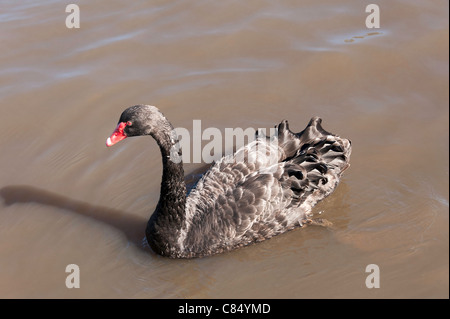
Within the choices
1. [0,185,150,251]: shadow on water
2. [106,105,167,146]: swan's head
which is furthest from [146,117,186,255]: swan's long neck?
[0,185,150,251]: shadow on water

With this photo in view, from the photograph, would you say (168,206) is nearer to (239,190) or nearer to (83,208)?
(239,190)

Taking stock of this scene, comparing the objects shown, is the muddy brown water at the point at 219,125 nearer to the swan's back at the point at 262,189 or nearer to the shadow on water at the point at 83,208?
the shadow on water at the point at 83,208

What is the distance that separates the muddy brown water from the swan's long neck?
26 centimetres

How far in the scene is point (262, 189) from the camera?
19.5 feet

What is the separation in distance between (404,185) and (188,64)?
13.0ft

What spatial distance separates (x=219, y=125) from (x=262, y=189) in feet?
6.60

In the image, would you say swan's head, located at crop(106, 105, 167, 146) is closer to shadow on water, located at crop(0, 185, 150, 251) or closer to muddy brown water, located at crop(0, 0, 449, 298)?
shadow on water, located at crop(0, 185, 150, 251)

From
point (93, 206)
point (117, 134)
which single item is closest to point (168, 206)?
point (117, 134)

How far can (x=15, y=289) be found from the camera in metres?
5.80

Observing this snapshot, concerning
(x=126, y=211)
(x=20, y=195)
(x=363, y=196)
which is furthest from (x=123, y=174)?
(x=363, y=196)

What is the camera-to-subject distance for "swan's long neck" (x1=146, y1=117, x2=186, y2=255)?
5547 mm

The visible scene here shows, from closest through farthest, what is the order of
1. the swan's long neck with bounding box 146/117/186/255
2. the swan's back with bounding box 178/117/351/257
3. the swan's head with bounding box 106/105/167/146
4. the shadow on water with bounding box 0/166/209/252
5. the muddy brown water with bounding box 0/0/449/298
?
the swan's head with bounding box 106/105/167/146
the swan's long neck with bounding box 146/117/186/255
the muddy brown water with bounding box 0/0/449/298
the swan's back with bounding box 178/117/351/257
the shadow on water with bounding box 0/166/209/252

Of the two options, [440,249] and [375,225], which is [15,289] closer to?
[375,225]
